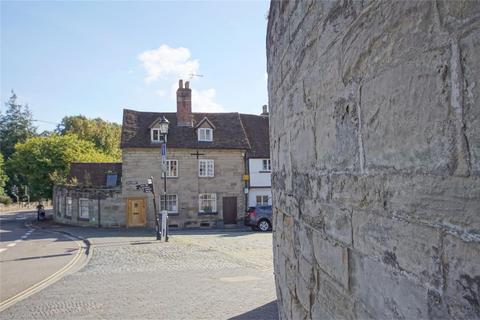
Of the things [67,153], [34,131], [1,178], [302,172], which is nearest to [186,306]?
[302,172]

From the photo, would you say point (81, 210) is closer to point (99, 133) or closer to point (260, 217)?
point (260, 217)

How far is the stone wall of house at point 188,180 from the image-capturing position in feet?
94.3

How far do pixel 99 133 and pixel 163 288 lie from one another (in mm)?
52868

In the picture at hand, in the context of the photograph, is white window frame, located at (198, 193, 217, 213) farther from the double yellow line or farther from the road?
the double yellow line

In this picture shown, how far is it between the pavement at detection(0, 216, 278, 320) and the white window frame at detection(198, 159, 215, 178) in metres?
12.5

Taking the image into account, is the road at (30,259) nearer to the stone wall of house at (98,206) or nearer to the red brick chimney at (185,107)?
the stone wall of house at (98,206)

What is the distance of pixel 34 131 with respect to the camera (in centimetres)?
6938

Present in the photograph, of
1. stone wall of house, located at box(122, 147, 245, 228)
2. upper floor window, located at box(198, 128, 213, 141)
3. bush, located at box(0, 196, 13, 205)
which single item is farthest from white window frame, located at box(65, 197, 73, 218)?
bush, located at box(0, 196, 13, 205)

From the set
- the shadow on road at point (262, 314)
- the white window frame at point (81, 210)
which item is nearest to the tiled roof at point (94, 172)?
the white window frame at point (81, 210)

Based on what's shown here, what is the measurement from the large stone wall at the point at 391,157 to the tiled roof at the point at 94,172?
31613 mm

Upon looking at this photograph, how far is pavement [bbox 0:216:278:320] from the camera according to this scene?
8.25 metres

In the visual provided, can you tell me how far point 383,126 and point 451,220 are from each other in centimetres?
40

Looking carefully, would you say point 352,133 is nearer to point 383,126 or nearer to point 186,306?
point 383,126

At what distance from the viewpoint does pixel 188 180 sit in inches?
1159
